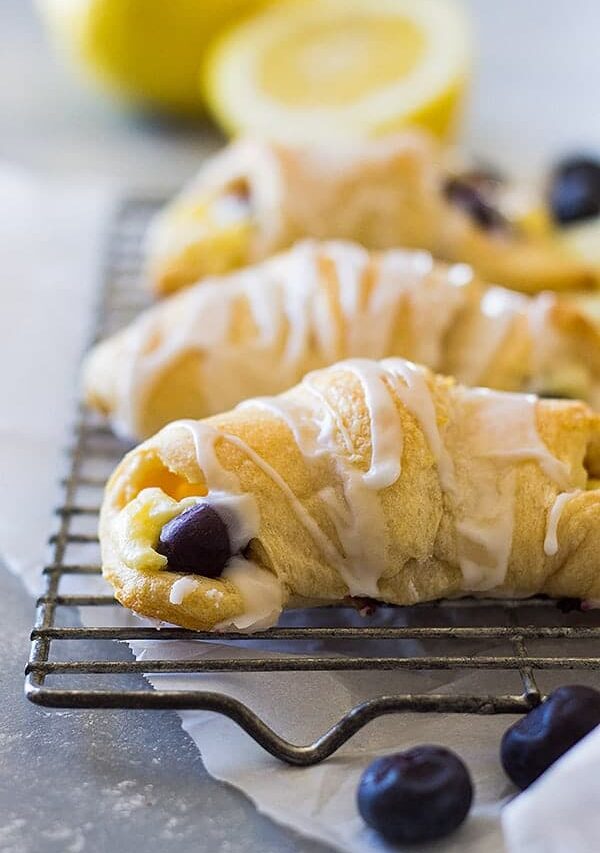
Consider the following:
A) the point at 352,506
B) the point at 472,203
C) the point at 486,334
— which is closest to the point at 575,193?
the point at 472,203

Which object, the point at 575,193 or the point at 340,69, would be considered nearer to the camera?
the point at 575,193

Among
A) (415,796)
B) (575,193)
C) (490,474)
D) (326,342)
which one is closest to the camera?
(415,796)

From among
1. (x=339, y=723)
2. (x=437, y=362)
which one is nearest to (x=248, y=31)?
(x=437, y=362)

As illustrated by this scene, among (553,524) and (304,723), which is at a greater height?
(553,524)

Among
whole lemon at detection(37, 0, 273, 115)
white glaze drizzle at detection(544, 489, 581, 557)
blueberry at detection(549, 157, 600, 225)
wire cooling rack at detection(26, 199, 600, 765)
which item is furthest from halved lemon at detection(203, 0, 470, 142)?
white glaze drizzle at detection(544, 489, 581, 557)

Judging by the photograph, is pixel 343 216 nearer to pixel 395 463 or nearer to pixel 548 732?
pixel 395 463

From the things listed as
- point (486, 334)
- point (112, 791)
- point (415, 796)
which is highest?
point (486, 334)

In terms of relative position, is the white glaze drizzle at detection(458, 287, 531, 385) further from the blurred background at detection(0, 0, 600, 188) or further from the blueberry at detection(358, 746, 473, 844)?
the blurred background at detection(0, 0, 600, 188)
